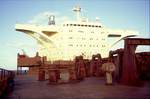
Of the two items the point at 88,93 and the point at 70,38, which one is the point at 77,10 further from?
the point at 88,93

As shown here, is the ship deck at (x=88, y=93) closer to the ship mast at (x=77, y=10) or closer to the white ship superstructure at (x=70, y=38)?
the white ship superstructure at (x=70, y=38)

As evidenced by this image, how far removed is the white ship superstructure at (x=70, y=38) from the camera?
44650 mm

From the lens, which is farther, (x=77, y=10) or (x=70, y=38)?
(x=77, y=10)

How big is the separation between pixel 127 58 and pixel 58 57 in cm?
3194

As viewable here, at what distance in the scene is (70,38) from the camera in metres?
45.1

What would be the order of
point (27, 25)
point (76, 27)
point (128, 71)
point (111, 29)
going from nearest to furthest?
1. point (128, 71)
2. point (27, 25)
3. point (76, 27)
4. point (111, 29)

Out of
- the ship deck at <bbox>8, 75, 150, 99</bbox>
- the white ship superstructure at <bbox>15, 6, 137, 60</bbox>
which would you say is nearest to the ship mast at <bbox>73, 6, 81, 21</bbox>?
the white ship superstructure at <bbox>15, 6, 137, 60</bbox>

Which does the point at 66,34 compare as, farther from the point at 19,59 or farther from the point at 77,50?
the point at 19,59

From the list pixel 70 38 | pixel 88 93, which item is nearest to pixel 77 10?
pixel 70 38

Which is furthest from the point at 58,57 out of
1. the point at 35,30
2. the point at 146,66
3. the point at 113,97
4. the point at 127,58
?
the point at 113,97

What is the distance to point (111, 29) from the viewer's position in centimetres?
5025

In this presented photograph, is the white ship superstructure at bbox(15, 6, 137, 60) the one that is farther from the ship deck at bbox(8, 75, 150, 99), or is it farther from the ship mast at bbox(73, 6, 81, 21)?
the ship deck at bbox(8, 75, 150, 99)

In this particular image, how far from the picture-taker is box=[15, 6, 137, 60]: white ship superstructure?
44.7 m

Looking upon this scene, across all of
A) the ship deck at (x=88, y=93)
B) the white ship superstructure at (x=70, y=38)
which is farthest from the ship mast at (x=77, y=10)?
the ship deck at (x=88, y=93)
